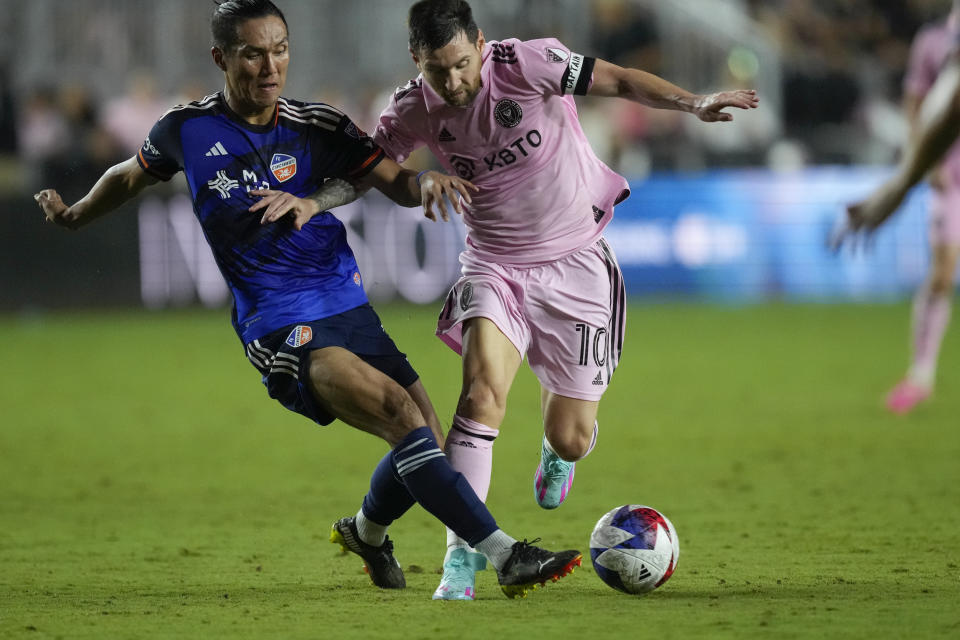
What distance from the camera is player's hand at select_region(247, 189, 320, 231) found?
5.36 m

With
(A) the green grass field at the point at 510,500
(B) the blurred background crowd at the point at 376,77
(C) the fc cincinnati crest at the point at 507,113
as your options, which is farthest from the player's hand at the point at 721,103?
(B) the blurred background crowd at the point at 376,77

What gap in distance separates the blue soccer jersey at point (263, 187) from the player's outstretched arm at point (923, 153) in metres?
2.22

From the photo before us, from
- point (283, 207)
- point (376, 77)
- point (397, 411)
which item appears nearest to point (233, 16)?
point (283, 207)

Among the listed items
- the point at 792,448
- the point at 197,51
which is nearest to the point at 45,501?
the point at 792,448

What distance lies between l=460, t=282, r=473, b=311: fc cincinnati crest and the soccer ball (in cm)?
114

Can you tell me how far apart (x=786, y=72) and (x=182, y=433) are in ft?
43.3

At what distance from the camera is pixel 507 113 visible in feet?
19.3

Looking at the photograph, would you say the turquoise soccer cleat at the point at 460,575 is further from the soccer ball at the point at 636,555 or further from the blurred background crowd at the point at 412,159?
the blurred background crowd at the point at 412,159

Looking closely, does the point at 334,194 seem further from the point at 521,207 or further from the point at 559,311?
the point at 559,311

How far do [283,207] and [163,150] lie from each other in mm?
658

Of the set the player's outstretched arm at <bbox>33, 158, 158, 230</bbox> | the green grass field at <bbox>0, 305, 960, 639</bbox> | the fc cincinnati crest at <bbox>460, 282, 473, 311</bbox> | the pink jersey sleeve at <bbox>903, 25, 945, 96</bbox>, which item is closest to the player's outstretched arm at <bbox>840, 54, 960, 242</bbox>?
the green grass field at <bbox>0, 305, 960, 639</bbox>

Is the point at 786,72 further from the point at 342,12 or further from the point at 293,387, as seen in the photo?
the point at 293,387

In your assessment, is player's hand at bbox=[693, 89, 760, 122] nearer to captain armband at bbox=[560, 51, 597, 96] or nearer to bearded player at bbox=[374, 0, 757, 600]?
bearded player at bbox=[374, 0, 757, 600]

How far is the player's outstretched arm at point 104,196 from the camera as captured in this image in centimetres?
582
